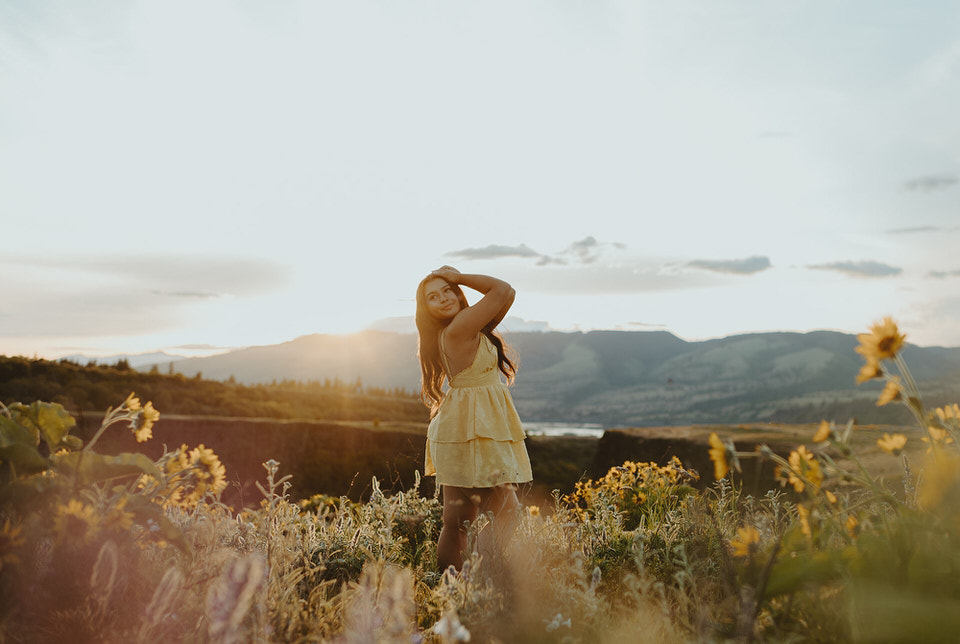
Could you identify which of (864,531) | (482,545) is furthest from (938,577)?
(482,545)

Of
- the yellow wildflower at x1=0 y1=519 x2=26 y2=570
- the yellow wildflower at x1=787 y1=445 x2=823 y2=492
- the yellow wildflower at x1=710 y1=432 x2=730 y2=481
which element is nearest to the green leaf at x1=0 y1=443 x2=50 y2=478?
the yellow wildflower at x1=0 y1=519 x2=26 y2=570

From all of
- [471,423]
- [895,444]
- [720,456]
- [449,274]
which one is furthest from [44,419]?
[895,444]

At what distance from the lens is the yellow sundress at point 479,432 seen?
373 cm

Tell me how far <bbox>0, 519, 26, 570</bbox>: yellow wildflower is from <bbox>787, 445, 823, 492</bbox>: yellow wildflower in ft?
7.93

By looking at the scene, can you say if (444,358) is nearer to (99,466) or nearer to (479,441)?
(479,441)

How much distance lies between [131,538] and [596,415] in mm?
166917

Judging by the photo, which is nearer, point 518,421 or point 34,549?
point 34,549

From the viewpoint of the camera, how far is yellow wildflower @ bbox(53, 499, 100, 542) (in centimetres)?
209

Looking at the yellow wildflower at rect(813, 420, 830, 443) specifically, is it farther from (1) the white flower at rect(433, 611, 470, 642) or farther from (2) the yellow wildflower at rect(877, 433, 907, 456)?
(1) the white flower at rect(433, 611, 470, 642)

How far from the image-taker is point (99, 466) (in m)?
2.27

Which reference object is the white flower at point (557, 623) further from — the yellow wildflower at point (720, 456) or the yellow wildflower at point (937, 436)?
the yellow wildflower at point (937, 436)

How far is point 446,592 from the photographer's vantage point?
2482mm

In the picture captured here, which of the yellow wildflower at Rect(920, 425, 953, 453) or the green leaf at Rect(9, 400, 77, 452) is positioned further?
the green leaf at Rect(9, 400, 77, 452)

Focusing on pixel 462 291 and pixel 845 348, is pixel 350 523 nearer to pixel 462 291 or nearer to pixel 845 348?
pixel 462 291
